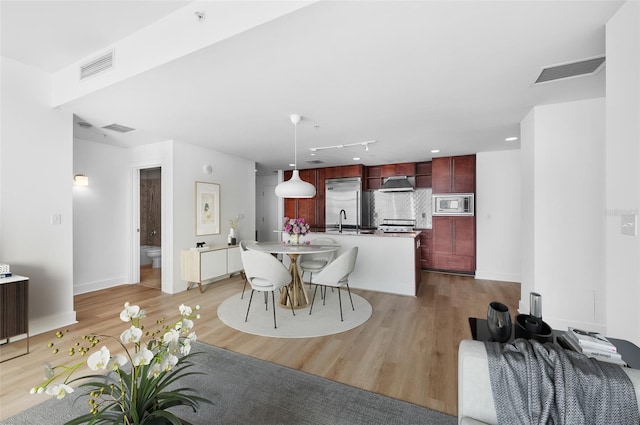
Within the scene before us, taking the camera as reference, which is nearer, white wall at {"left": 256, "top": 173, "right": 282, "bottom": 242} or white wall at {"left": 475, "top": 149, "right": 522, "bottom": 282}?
white wall at {"left": 475, "top": 149, "right": 522, "bottom": 282}

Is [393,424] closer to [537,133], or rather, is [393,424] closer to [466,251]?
[537,133]

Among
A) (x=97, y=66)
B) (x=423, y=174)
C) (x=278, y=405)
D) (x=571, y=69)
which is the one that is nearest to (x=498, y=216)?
(x=423, y=174)

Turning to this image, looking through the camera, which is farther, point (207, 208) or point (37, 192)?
point (207, 208)

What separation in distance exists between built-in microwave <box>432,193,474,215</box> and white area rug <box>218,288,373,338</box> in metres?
2.86

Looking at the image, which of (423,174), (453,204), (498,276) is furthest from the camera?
(423,174)

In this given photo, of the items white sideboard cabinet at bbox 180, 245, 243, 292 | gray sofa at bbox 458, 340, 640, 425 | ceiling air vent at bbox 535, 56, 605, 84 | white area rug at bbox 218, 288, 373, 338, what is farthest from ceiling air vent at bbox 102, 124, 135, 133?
ceiling air vent at bbox 535, 56, 605, 84

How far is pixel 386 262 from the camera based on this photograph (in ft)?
14.3

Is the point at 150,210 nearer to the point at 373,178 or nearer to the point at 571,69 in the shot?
the point at 373,178

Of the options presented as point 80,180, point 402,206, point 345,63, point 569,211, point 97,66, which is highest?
point 97,66

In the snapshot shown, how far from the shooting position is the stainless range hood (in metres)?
5.97

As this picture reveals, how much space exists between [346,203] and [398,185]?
1.30 m

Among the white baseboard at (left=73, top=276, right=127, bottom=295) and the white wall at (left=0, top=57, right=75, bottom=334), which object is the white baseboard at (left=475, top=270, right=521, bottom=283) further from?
the white baseboard at (left=73, top=276, right=127, bottom=295)

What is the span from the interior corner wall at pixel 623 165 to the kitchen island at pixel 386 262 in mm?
2601

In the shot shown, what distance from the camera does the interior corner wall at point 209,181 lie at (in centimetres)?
442
